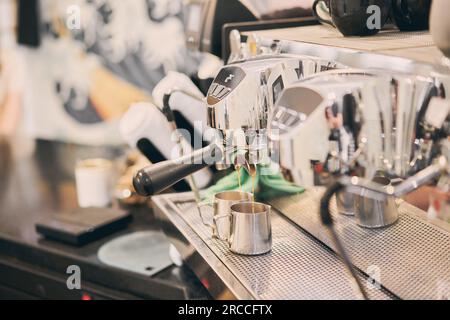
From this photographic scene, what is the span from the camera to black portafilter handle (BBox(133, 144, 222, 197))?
0.92m

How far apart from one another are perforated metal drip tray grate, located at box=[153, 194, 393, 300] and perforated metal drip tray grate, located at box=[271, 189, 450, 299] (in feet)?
0.08

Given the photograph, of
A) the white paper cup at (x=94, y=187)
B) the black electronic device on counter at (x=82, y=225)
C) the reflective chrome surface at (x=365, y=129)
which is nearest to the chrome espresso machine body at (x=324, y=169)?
the reflective chrome surface at (x=365, y=129)

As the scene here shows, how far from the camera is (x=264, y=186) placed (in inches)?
47.8

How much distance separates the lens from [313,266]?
890mm

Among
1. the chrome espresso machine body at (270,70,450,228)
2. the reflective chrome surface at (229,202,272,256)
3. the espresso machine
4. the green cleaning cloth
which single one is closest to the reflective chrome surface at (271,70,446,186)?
the chrome espresso machine body at (270,70,450,228)

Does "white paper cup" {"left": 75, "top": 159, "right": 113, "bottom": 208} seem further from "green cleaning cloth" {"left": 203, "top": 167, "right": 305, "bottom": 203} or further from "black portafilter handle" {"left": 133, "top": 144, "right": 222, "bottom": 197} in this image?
"black portafilter handle" {"left": 133, "top": 144, "right": 222, "bottom": 197}

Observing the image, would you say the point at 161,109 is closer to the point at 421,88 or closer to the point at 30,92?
the point at 421,88

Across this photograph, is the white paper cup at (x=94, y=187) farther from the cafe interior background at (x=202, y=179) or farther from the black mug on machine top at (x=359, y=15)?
the black mug on machine top at (x=359, y=15)

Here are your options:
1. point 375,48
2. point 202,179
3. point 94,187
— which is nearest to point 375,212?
point 375,48

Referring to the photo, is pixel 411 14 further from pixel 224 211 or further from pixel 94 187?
pixel 94 187

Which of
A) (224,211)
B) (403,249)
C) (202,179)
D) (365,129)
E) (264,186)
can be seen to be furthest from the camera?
(202,179)

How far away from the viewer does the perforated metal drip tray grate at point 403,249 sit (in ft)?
2.65

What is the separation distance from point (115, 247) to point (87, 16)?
4.25 feet

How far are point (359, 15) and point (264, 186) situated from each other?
0.42 meters
